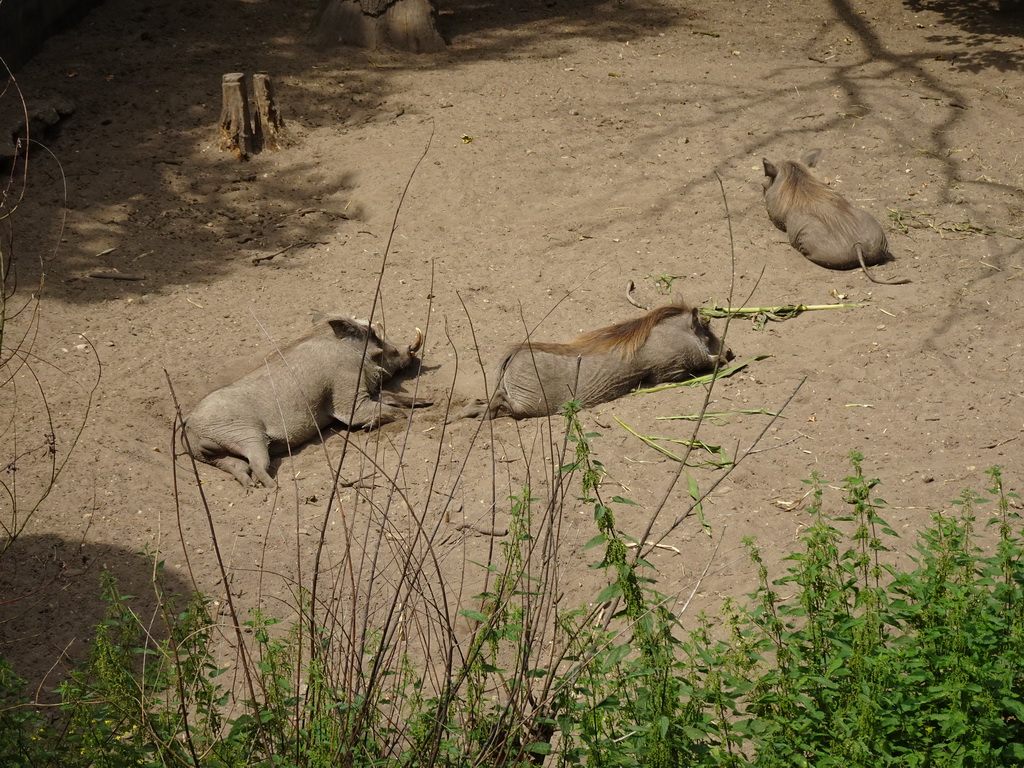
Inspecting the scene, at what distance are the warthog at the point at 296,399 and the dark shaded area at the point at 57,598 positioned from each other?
992 millimetres

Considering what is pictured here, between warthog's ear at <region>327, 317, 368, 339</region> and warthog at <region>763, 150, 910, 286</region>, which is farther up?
warthog at <region>763, 150, 910, 286</region>

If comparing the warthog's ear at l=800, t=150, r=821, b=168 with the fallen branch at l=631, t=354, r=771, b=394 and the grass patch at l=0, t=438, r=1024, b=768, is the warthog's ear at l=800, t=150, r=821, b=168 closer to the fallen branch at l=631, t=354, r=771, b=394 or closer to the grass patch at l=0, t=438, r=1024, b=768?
the fallen branch at l=631, t=354, r=771, b=394

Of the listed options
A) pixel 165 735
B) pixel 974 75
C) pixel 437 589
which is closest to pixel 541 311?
pixel 437 589

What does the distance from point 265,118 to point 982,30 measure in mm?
6953

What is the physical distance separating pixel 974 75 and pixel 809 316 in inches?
181

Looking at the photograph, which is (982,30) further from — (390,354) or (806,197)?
(390,354)

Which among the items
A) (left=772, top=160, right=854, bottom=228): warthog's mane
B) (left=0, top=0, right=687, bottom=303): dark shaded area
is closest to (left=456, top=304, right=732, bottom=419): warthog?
(left=772, top=160, right=854, bottom=228): warthog's mane

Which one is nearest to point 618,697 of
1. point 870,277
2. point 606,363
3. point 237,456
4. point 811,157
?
point 606,363

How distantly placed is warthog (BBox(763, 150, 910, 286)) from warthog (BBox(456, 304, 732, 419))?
4.03ft

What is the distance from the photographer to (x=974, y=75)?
8.98 meters

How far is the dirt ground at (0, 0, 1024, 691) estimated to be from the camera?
4.30m

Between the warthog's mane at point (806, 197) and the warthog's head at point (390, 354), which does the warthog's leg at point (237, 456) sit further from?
the warthog's mane at point (806, 197)

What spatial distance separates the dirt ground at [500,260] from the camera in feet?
14.1

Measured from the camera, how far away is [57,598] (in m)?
4.01
